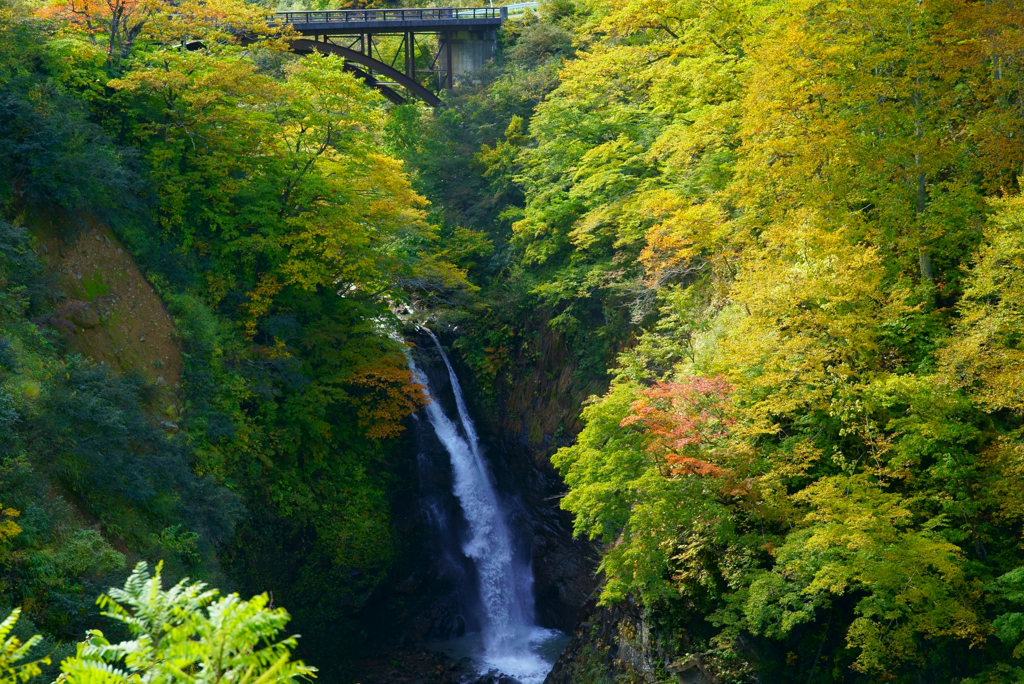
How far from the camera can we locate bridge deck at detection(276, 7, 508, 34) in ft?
111

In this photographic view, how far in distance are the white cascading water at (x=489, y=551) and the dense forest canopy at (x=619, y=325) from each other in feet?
5.08

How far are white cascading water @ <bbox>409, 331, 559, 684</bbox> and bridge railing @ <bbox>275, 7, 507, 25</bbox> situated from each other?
54.1 feet

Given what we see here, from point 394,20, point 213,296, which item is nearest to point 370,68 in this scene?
point 394,20

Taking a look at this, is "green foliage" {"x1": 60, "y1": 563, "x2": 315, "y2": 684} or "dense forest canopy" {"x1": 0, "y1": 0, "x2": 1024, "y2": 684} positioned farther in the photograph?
"dense forest canopy" {"x1": 0, "y1": 0, "x2": 1024, "y2": 684}

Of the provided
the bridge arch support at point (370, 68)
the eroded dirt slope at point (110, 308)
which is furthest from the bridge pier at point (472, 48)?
the eroded dirt slope at point (110, 308)

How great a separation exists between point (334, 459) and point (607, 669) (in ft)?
32.3

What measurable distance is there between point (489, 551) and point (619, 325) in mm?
7653

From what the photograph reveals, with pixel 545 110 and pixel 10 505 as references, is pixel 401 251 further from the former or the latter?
pixel 10 505

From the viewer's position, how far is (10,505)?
41.2ft

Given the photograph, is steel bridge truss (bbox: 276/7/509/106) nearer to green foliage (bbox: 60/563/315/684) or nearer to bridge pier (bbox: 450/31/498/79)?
bridge pier (bbox: 450/31/498/79)

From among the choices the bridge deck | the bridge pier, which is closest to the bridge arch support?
the bridge deck

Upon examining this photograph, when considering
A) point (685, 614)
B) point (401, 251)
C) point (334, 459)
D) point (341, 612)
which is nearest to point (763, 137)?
point (685, 614)

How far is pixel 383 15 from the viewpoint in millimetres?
35188

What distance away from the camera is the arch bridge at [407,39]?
33844mm
